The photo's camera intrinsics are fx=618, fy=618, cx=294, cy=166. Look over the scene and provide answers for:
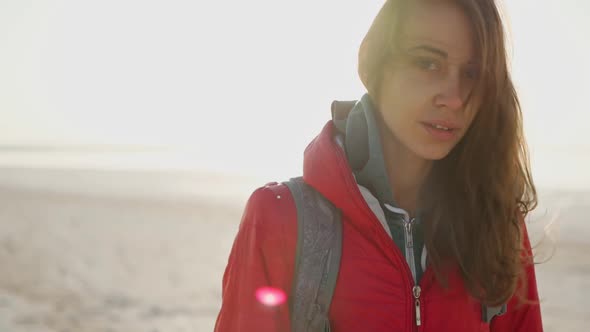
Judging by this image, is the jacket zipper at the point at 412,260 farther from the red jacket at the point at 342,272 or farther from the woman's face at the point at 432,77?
the woman's face at the point at 432,77

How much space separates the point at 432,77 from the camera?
81.3 inches

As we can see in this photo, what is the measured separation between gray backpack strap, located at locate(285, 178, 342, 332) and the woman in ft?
0.10

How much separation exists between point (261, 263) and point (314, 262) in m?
0.16

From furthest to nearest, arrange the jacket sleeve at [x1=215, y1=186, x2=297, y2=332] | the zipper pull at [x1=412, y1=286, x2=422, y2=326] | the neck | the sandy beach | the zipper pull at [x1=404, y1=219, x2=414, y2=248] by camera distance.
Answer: the sandy beach
the neck
the zipper pull at [x1=404, y1=219, x2=414, y2=248]
the zipper pull at [x1=412, y1=286, x2=422, y2=326]
the jacket sleeve at [x1=215, y1=186, x2=297, y2=332]

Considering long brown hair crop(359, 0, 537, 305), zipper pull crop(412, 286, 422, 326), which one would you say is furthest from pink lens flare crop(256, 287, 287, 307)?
long brown hair crop(359, 0, 537, 305)

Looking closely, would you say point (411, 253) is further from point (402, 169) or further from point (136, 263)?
Result: point (136, 263)

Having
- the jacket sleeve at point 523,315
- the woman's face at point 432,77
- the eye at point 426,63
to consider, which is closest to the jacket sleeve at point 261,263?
the woman's face at point 432,77

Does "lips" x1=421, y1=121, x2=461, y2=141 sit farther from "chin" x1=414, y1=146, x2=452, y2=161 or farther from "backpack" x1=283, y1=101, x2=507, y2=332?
"backpack" x1=283, y1=101, x2=507, y2=332

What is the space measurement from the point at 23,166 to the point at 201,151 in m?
14.3

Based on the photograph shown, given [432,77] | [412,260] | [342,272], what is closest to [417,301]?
[412,260]

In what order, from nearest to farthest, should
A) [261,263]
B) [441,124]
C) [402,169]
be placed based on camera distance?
[261,263] → [441,124] → [402,169]

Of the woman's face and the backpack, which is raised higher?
the woman's face

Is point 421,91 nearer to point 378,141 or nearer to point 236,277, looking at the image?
point 378,141

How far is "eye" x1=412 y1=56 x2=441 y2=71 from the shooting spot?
206cm
